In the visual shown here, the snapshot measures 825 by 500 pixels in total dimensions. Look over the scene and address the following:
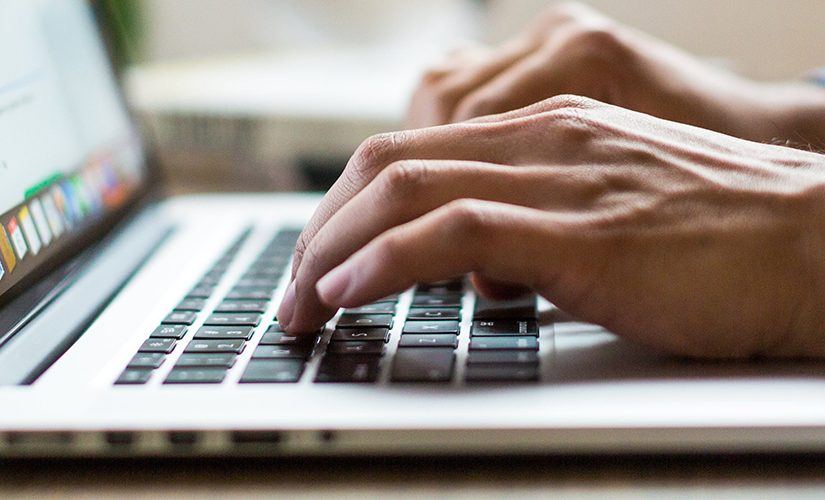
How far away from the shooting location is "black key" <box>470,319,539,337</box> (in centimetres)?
46

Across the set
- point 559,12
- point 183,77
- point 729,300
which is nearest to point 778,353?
point 729,300

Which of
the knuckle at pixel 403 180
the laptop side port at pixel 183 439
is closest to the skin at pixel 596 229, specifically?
the knuckle at pixel 403 180

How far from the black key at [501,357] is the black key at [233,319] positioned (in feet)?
0.45

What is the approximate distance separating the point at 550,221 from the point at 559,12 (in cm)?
45

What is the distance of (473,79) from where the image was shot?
0.73 m

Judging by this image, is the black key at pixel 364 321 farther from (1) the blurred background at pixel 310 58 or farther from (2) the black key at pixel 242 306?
(1) the blurred background at pixel 310 58

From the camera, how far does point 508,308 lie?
0.51 m

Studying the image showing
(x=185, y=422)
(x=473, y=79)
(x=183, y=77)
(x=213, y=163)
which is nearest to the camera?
(x=185, y=422)

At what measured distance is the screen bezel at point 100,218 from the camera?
534 mm

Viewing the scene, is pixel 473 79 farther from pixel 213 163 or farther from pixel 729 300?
pixel 213 163

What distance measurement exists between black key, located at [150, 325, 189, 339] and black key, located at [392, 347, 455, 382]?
13 centimetres

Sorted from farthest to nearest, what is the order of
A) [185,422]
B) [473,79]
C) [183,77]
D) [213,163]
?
[183,77] → [213,163] → [473,79] → [185,422]

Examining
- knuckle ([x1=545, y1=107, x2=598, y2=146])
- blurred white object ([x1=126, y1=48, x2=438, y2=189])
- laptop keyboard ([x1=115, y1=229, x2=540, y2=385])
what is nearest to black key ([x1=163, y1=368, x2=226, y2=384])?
laptop keyboard ([x1=115, y1=229, x2=540, y2=385])

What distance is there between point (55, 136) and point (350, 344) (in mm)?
329
